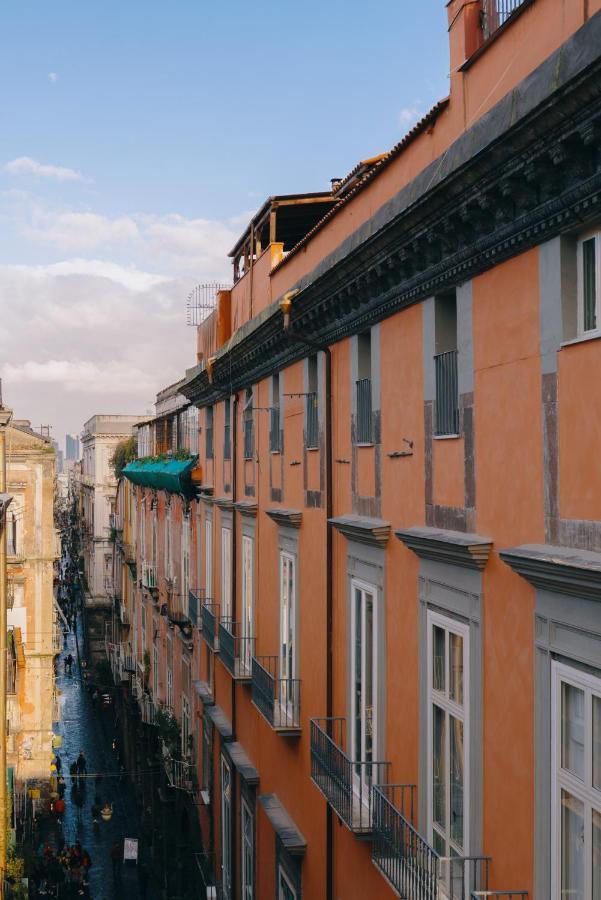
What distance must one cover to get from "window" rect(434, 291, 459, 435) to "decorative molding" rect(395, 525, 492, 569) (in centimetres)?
90

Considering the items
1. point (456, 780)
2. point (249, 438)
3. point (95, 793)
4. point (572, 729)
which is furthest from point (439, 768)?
point (95, 793)

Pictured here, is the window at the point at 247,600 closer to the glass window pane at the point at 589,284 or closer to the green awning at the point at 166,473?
the green awning at the point at 166,473

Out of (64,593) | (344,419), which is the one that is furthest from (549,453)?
(64,593)

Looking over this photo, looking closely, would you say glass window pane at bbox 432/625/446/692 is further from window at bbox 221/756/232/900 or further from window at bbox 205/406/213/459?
window at bbox 205/406/213/459

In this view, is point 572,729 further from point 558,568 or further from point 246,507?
point 246,507

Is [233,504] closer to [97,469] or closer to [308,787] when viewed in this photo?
[308,787]

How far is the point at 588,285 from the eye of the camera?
676 centimetres

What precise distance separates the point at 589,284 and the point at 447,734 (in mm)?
4126

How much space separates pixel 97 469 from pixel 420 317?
67160 mm

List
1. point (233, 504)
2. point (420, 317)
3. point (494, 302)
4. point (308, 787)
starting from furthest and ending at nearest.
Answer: point (233, 504) → point (308, 787) → point (420, 317) → point (494, 302)

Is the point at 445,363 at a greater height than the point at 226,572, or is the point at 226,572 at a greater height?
the point at 445,363

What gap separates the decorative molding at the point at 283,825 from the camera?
14.4m

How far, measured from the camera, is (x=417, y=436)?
9.82 metres

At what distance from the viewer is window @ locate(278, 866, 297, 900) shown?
49.4 ft
